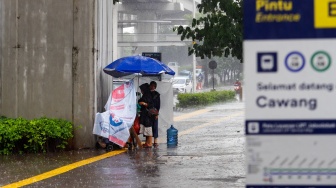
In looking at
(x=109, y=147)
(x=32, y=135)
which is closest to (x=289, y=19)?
(x=32, y=135)

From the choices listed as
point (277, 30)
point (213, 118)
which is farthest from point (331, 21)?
point (213, 118)

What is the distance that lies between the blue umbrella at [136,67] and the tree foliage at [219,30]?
10.9 ft

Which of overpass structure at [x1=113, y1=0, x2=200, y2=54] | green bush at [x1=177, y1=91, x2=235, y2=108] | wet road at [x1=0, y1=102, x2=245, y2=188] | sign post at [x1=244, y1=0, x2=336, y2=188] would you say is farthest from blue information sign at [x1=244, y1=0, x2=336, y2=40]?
overpass structure at [x1=113, y1=0, x2=200, y2=54]

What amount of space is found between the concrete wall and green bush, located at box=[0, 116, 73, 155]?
61 cm

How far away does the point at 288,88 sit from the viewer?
543 cm

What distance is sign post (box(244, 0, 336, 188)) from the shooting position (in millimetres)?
5402

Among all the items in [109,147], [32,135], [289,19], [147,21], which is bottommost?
[109,147]

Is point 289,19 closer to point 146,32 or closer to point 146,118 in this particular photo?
point 146,118

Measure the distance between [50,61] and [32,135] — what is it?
79.8 inches

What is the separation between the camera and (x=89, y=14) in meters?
20.0

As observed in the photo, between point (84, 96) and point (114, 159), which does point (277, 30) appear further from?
point (84, 96)

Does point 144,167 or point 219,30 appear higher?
point 219,30

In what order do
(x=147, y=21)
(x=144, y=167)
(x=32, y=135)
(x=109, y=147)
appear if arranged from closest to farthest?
1. (x=144, y=167)
2. (x=32, y=135)
3. (x=109, y=147)
4. (x=147, y=21)

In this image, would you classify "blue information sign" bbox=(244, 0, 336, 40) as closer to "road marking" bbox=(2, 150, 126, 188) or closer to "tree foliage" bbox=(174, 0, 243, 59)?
"road marking" bbox=(2, 150, 126, 188)
